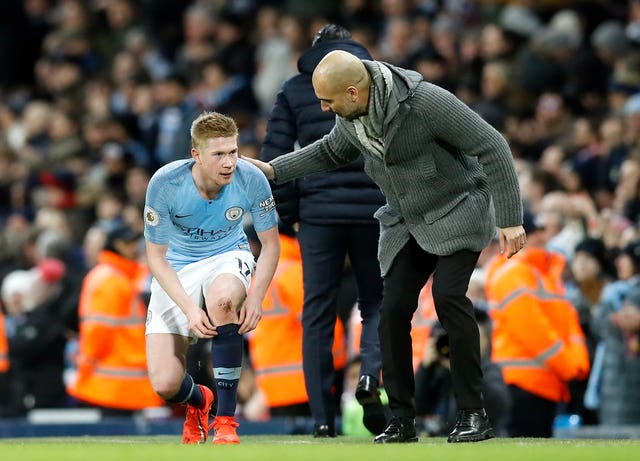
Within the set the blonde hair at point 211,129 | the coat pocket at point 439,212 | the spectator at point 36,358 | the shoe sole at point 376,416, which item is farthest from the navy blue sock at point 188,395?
the spectator at point 36,358

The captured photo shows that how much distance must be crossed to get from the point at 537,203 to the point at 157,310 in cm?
544

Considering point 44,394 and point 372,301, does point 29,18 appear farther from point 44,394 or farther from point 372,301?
point 372,301

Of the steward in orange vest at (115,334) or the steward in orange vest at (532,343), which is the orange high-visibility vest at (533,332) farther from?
the steward in orange vest at (115,334)

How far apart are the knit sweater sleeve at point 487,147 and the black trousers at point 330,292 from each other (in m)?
1.67

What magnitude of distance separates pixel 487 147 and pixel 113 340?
19.9 ft

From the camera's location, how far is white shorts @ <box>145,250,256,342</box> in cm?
944

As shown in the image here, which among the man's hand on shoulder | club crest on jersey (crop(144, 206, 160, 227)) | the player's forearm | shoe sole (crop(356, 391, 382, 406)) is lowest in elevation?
shoe sole (crop(356, 391, 382, 406))

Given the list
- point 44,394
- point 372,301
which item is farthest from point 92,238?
point 372,301

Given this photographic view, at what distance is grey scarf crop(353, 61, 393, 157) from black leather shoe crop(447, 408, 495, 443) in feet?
4.93

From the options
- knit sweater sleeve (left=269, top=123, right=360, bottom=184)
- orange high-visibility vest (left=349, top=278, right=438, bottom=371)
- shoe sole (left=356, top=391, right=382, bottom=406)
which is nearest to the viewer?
knit sweater sleeve (left=269, top=123, right=360, bottom=184)

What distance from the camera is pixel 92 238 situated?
655 inches

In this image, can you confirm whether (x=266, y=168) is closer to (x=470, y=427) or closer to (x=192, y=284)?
(x=192, y=284)

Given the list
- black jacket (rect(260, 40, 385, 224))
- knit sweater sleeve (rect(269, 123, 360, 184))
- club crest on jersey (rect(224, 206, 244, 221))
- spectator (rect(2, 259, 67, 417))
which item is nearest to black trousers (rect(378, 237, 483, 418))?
knit sweater sleeve (rect(269, 123, 360, 184))

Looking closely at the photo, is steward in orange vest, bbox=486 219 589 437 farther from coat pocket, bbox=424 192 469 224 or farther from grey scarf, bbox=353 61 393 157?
grey scarf, bbox=353 61 393 157
